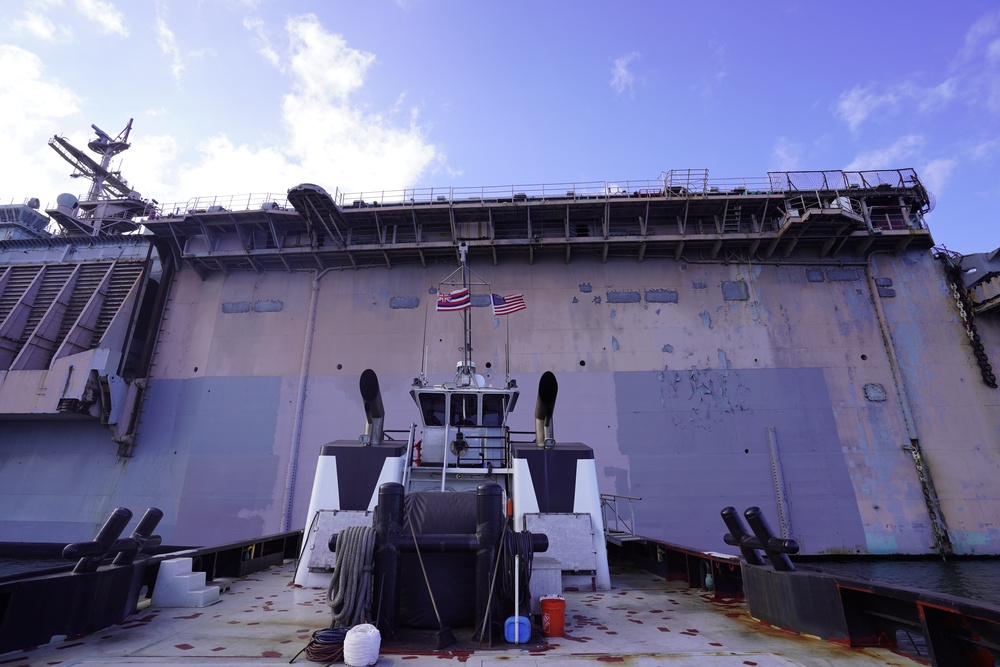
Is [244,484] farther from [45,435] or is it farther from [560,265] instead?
[560,265]

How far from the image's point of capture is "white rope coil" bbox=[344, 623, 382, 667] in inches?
149

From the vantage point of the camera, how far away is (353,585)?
14.9 feet

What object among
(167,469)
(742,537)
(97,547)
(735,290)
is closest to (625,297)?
(735,290)

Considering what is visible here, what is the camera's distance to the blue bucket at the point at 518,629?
14.8ft

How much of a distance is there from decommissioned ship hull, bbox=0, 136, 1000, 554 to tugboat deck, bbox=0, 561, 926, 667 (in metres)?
10.9

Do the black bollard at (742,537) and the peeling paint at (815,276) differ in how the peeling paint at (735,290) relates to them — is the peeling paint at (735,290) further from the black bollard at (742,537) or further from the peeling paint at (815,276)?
the black bollard at (742,537)

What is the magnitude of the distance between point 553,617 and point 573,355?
13.6 meters

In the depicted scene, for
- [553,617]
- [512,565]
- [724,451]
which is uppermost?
[724,451]

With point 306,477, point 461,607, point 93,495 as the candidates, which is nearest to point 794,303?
point 461,607

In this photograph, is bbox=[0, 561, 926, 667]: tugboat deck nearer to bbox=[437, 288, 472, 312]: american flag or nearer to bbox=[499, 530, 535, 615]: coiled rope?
bbox=[499, 530, 535, 615]: coiled rope

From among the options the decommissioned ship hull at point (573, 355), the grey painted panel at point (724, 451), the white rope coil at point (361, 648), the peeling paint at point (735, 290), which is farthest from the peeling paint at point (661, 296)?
the white rope coil at point (361, 648)

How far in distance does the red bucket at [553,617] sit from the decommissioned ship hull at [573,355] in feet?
39.4

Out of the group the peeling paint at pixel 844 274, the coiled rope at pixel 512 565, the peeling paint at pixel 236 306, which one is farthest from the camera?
Answer: the peeling paint at pixel 236 306

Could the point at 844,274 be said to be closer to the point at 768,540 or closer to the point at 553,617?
the point at 768,540
